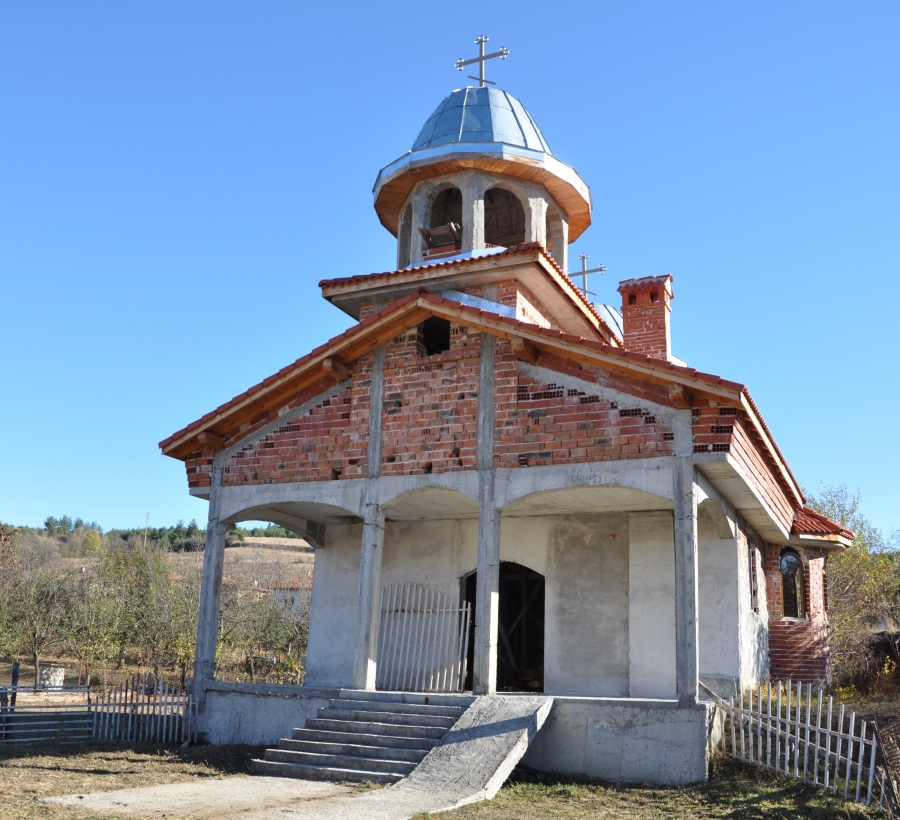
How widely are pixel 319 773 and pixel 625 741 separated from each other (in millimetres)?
3449

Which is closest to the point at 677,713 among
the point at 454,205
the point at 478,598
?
the point at 478,598

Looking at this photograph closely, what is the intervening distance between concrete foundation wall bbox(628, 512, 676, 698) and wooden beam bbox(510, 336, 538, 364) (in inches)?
121

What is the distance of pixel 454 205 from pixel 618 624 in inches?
349

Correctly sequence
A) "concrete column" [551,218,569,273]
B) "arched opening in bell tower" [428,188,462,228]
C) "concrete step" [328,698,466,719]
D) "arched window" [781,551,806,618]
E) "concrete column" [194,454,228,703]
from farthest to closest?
"arched opening in bell tower" [428,188,462,228], "concrete column" [551,218,569,273], "arched window" [781,551,806,618], "concrete column" [194,454,228,703], "concrete step" [328,698,466,719]

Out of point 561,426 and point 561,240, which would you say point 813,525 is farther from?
point 561,426

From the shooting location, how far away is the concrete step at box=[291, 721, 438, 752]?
1041cm

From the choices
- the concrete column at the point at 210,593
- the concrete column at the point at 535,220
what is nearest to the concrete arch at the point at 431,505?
the concrete column at the point at 210,593

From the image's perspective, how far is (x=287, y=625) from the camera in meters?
29.0

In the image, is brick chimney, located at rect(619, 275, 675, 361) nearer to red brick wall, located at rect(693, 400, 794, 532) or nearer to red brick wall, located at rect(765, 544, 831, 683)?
red brick wall, located at rect(693, 400, 794, 532)

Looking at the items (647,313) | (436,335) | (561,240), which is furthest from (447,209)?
(436,335)

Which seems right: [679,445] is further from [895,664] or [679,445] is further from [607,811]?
[895,664]

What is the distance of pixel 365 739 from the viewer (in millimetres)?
10766

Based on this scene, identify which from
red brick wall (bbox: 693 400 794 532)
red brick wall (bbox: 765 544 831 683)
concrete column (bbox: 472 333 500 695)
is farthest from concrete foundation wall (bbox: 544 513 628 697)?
red brick wall (bbox: 765 544 831 683)

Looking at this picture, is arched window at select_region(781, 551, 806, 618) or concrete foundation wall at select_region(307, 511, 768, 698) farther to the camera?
arched window at select_region(781, 551, 806, 618)
